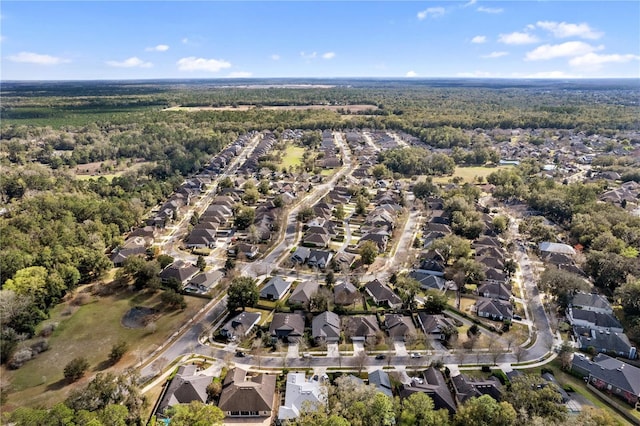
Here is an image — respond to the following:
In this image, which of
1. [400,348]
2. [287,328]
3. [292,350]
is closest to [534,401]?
[400,348]

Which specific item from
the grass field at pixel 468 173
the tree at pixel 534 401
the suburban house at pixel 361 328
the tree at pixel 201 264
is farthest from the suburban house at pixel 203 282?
the grass field at pixel 468 173

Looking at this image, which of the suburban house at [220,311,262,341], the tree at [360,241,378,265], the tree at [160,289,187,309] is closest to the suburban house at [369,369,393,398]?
the suburban house at [220,311,262,341]

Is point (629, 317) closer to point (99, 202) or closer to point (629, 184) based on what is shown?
point (629, 184)

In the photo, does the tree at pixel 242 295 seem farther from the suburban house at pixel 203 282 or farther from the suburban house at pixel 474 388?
the suburban house at pixel 474 388

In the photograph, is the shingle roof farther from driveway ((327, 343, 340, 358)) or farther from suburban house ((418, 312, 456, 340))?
suburban house ((418, 312, 456, 340))

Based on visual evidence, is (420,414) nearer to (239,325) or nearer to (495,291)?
(239,325)

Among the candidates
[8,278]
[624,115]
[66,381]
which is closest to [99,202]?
[8,278]
